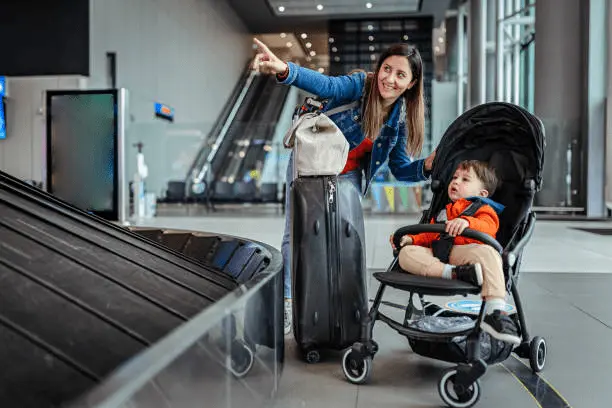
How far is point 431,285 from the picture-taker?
7.23ft

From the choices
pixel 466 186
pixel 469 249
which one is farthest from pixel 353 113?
pixel 469 249

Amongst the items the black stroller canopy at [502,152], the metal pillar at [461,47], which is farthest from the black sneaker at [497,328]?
the metal pillar at [461,47]

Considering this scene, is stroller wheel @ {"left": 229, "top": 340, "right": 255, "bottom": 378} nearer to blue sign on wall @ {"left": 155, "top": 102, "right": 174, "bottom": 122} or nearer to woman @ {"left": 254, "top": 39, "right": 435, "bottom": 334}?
woman @ {"left": 254, "top": 39, "right": 435, "bottom": 334}

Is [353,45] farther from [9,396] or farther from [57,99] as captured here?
[9,396]

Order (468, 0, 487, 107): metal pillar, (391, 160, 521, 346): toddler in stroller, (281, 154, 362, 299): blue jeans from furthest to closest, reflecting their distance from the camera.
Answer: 1. (468, 0, 487, 107): metal pillar
2. (281, 154, 362, 299): blue jeans
3. (391, 160, 521, 346): toddler in stroller

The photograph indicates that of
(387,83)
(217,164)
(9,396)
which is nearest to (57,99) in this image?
(217,164)

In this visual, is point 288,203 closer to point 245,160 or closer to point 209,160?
point 245,160

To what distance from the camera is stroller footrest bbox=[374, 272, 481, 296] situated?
2.18 metres

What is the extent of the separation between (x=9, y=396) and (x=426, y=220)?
1888mm

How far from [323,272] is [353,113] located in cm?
77

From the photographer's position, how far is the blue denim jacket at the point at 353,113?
268cm

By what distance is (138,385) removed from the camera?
3.19ft

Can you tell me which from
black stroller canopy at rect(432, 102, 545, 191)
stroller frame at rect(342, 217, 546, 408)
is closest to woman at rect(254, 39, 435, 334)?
black stroller canopy at rect(432, 102, 545, 191)

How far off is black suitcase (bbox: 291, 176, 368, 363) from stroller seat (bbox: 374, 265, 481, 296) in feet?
1.06
